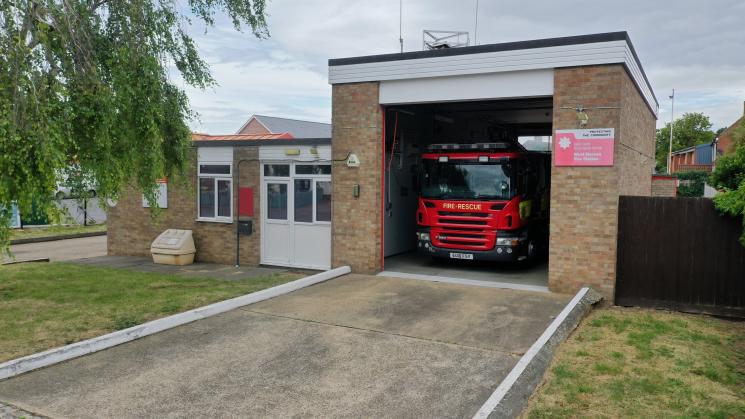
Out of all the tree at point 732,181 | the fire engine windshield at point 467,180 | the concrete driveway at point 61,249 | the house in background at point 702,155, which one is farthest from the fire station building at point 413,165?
the house in background at point 702,155

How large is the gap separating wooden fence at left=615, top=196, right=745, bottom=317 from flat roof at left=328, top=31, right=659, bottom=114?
2.47 meters

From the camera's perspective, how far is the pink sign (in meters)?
9.61

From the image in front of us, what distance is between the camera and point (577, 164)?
988 cm

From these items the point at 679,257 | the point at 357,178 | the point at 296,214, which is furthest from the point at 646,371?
the point at 296,214

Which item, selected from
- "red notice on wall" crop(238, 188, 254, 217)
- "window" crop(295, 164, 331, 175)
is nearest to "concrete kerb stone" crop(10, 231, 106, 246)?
"red notice on wall" crop(238, 188, 254, 217)

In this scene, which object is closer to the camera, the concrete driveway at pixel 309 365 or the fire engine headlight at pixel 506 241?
the concrete driveway at pixel 309 365

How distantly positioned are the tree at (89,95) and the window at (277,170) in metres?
3.95

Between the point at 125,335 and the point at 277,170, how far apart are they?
23.9ft

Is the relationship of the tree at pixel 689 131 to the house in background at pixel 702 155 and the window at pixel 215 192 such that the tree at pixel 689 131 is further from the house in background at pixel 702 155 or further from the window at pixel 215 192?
the window at pixel 215 192

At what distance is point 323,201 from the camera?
13344 mm

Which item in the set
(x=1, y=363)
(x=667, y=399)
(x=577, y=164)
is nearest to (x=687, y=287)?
(x=577, y=164)

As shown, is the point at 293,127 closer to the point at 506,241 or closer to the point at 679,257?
the point at 506,241

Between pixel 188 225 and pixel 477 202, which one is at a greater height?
pixel 477 202

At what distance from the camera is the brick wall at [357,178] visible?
11.8 metres
